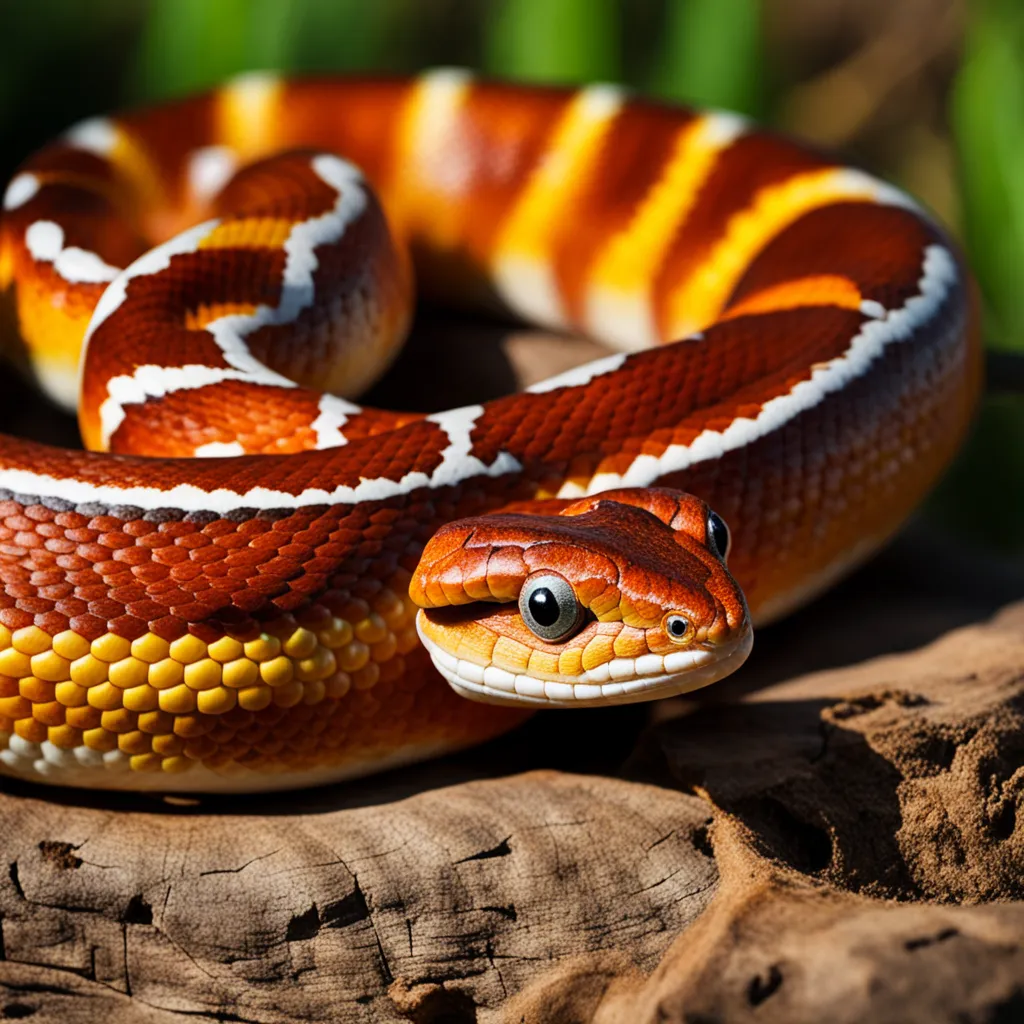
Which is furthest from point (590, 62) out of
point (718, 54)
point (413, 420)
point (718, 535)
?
point (718, 535)

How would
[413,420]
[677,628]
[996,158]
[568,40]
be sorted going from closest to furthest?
[677,628], [413,420], [996,158], [568,40]

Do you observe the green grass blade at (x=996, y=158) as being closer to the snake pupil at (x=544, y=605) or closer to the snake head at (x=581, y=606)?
the snake head at (x=581, y=606)

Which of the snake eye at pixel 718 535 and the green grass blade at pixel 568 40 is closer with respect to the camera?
the snake eye at pixel 718 535

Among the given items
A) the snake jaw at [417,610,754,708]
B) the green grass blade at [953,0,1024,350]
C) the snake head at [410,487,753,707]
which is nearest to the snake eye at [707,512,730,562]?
the snake head at [410,487,753,707]

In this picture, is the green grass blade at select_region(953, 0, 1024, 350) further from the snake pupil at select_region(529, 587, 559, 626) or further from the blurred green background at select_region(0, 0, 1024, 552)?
the snake pupil at select_region(529, 587, 559, 626)

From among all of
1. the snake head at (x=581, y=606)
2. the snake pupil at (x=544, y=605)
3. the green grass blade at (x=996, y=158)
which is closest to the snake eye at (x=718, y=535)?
the snake head at (x=581, y=606)

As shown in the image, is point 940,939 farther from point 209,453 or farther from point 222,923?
point 209,453

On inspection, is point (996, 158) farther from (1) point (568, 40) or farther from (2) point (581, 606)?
(2) point (581, 606)

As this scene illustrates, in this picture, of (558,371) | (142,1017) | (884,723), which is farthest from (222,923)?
(558,371)
